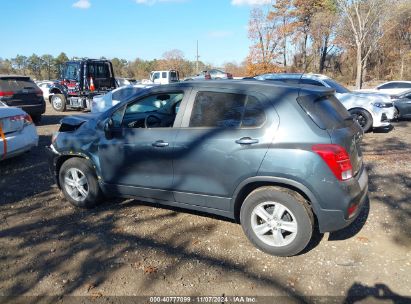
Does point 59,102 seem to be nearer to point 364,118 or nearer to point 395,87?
point 364,118

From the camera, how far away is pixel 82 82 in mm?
15820

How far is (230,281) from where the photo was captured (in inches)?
128

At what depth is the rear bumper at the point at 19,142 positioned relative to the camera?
6.24m

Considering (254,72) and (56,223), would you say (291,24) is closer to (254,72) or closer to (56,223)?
(254,72)

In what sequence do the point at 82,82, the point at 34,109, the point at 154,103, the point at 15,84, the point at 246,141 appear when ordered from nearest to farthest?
the point at 246,141
the point at 154,103
the point at 15,84
the point at 34,109
the point at 82,82

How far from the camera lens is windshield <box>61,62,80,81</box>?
622 inches

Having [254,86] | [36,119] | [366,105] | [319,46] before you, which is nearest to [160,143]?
[254,86]

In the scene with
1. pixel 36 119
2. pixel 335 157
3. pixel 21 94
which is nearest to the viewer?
pixel 335 157

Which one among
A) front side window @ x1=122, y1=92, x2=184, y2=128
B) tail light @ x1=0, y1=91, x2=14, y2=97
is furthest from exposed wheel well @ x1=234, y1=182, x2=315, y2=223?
tail light @ x1=0, y1=91, x2=14, y2=97

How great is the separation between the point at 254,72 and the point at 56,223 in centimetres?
3558

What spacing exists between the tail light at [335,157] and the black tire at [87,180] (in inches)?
111

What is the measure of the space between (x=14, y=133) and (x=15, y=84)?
5.97 m

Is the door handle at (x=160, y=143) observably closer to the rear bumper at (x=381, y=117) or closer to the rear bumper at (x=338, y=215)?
the rear bumper at (x=338, y=215)

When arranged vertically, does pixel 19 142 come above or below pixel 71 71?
below
